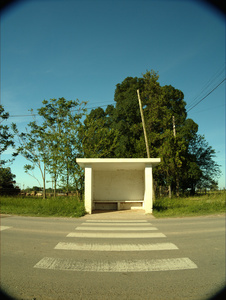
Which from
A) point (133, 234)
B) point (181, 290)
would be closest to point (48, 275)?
point (181, 290)

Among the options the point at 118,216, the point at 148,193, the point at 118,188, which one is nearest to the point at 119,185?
the point at 118,188

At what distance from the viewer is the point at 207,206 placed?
15.2 meters

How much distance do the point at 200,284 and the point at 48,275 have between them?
99.3 inches

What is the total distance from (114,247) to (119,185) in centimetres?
1103

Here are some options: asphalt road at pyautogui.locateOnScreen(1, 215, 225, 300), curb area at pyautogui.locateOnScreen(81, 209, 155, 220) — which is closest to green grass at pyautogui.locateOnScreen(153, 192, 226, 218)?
curb area at pyautogui.locateOnScreen(81, 209, 155, 220)

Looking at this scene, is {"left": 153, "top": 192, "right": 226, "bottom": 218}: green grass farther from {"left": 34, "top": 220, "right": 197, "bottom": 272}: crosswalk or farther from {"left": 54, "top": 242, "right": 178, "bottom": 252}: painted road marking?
{"left": 54, "top": 242, "right": 178, "bottom": 252}: painted road marking

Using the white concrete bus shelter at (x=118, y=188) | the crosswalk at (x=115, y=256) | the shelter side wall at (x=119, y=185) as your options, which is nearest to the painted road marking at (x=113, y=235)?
the crosswalk at (x=115, y=256)

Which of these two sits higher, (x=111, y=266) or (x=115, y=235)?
(x=111, y=266)

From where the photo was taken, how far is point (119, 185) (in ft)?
55.2

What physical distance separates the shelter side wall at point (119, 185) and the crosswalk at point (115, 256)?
9443mm

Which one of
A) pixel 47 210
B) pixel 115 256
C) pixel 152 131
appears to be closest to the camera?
pixel 115 256

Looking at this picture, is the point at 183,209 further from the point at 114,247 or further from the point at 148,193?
the point at 114,247

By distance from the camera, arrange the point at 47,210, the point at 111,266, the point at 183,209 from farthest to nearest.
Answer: the point at 183,209 < the point at 47,210 < the point at 111,266

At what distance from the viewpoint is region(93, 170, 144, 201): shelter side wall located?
16692 mm
